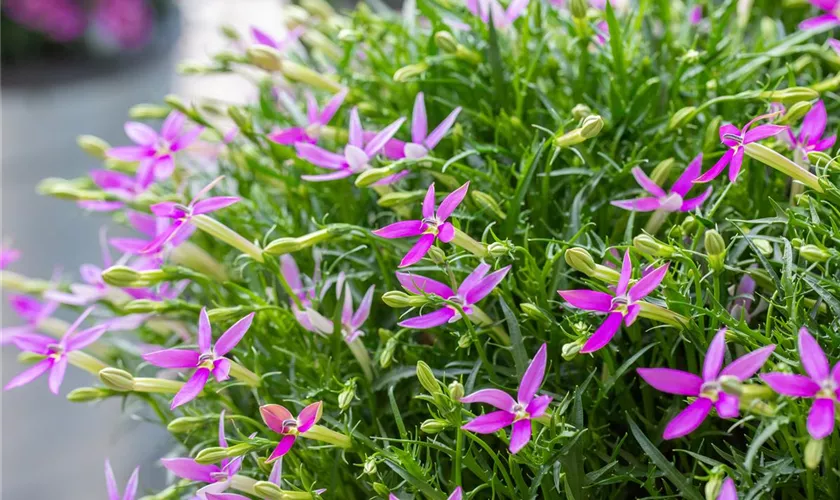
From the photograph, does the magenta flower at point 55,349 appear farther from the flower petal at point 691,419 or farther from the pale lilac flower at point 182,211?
Result: the flower petal at point 691,419

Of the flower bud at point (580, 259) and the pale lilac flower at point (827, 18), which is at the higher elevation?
the pale lilac flower at point (827, 18)

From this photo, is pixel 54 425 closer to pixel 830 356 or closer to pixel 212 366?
pixel 212 366

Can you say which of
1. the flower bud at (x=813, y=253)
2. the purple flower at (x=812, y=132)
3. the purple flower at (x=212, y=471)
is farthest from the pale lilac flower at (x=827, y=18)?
the purple flower at (x=212, y=471)

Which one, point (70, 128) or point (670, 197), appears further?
point (70, 128)

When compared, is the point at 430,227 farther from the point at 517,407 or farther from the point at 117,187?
the point at 117,187

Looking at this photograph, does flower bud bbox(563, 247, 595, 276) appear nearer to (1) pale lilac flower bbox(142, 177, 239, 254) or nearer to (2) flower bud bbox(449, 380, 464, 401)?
(2) flower bud bbox(449, 380, 464, 401)

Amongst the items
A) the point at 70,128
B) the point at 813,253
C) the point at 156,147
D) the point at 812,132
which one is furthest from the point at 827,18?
the point at 70,128
